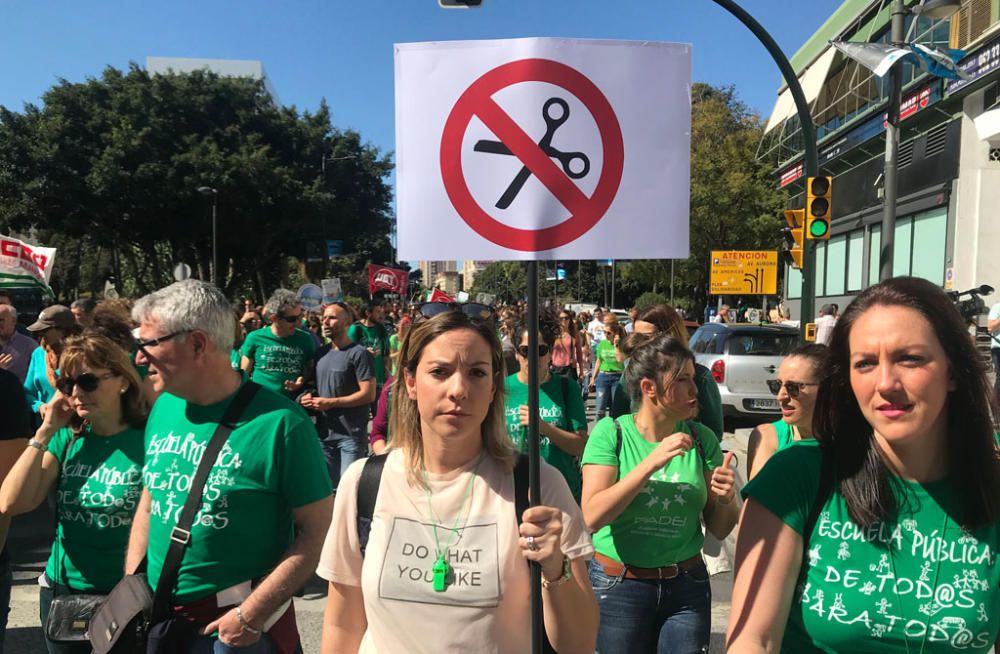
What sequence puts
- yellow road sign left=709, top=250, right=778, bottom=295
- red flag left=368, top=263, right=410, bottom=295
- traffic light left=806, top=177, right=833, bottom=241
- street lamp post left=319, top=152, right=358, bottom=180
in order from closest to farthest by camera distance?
traffic light left=806, top=177, right=833, bottom=241, yellow road sign left=709, top=250, right=778, bottom=295, red flag left=368, top=263, right=410, bottom=295, street lamp post left=319, top=152, right=358, bottom=180

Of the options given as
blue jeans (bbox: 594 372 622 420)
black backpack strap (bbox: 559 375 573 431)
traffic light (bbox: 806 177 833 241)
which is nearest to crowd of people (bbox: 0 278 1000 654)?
black backpack strap (bbox: 559 375 573 431)

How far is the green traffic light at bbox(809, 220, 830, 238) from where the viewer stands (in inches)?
376

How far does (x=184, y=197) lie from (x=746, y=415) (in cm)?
2672

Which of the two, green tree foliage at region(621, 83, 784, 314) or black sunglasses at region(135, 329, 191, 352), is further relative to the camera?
green tree foliage at region(621, 83, 784, 314)

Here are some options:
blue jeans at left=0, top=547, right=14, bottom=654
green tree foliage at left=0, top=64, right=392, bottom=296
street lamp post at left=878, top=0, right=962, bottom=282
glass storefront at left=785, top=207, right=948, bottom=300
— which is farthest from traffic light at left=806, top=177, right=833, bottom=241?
green tree foliage at left=0, top=64, right=392, bottom=296

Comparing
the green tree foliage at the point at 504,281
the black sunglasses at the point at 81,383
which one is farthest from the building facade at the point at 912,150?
the green tree foliage at the point at 504,281

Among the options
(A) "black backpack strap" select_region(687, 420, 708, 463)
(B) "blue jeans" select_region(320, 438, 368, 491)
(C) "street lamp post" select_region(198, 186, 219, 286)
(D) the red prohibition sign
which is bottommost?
(B) "blue jeans" select_region(320, 438, 368, 491)

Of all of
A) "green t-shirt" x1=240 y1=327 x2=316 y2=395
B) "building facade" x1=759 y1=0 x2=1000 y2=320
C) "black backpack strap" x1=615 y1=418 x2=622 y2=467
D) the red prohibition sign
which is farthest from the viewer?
"building facade" x1=759 y1=0 x2=1000 y2=320

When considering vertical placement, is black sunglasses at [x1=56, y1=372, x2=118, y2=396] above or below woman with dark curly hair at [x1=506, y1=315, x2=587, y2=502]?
above

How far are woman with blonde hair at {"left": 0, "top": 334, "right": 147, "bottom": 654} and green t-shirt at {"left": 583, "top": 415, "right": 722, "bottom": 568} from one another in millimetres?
1758

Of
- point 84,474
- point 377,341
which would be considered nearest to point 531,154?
point 84,474

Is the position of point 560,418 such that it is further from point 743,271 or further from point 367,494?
point 743,271

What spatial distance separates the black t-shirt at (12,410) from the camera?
9.05 ft

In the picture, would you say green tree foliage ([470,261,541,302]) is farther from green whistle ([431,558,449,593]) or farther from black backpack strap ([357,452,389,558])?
green whistle ([431,558,449,593])
